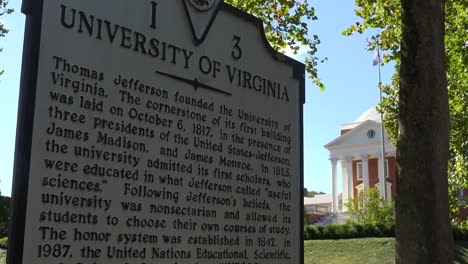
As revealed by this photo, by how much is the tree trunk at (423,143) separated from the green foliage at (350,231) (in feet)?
59.0

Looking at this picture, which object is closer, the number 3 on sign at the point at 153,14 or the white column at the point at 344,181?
the number 3 on sign at the point at 153,14

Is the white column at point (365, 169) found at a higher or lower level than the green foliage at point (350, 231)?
higher

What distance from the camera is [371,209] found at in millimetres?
40875

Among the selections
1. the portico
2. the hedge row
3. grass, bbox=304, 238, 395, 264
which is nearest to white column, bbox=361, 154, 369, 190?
the portico

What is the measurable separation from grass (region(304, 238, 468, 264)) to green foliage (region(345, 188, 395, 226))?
14566 millimetres

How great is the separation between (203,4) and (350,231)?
2123 cm

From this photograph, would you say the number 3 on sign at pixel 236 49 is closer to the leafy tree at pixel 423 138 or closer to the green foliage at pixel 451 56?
the leafy tree at pixel 423 138

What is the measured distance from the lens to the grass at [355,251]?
1928cm

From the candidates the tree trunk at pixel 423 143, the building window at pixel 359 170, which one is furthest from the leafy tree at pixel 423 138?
the building window at pixel 359 170

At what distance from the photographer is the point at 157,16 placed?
11.7 feet

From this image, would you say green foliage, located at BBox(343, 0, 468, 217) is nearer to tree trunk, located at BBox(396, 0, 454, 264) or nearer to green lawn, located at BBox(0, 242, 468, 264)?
green lawn, located at BBox(0, 242, 468, 264)

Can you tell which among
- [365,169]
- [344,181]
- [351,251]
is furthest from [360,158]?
[351,251]

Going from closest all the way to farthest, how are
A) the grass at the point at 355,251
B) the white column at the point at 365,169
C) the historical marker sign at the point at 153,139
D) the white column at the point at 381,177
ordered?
the historical marker sign at the point at 153,139, the grass at the point at 355,251, the white column at the point at 381,177, the white column at the point at 365,169

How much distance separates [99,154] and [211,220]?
0.90 metres
